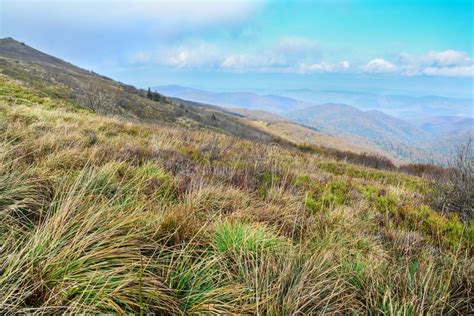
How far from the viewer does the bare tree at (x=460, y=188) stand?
5.83m

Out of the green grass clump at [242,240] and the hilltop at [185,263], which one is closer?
the hilltop at [185,263]

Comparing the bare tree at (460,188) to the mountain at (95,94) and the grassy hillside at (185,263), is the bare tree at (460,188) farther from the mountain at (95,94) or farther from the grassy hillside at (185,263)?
the mountain at (95,94)

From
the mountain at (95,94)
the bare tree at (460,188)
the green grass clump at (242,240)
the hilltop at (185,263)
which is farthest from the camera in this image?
the mountain at (95,94)

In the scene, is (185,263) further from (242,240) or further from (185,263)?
(242,240)

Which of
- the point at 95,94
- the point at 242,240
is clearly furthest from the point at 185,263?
the point at 95,94

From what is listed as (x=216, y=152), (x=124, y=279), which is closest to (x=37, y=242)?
(x=124, y=279)

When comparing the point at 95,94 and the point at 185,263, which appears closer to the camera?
the point at 185,263

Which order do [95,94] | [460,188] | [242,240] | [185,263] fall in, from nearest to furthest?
[185,263]
[242,240]
[460,188]
[95,94]

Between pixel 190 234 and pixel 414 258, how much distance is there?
2.18 metres

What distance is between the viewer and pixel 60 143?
5.05 meters

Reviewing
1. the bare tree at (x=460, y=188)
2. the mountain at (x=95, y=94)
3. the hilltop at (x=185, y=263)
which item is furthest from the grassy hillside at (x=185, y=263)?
the mountain at (x=95, y=94)

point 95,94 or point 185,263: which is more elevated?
→ point 95,94

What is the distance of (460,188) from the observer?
19.9 ft

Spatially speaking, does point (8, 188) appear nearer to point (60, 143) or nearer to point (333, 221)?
point (60, 143)
